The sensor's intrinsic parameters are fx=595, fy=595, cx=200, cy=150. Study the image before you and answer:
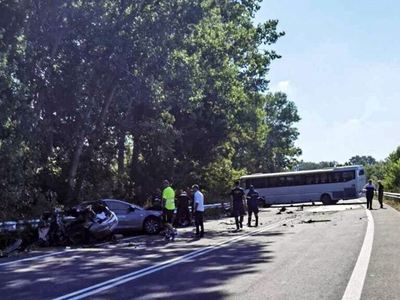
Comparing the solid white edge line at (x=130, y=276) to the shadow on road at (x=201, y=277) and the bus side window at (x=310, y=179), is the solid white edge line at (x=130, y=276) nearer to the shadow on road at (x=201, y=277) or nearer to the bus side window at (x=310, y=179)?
the shadow on road at (x=201, y=277)

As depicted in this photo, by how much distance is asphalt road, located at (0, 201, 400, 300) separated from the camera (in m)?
8.52

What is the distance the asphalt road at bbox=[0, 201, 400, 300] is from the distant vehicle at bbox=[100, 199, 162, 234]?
4495mm

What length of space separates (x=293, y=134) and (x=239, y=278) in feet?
292

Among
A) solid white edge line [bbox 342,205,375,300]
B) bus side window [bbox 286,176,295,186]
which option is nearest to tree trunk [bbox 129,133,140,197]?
bus side window [bbox 286,176,295,186]

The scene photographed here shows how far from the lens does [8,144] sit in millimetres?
21000

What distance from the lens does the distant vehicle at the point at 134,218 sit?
21.2 meters

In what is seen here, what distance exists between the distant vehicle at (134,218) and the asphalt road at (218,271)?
450 cm

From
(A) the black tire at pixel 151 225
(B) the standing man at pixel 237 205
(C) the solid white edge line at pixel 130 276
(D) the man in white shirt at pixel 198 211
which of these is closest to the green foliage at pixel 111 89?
(A) the black tire at pixel 151 225

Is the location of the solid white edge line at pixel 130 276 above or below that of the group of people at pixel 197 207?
below

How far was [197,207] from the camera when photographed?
1983cm

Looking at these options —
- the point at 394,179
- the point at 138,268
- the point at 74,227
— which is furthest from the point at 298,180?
the point at 138,268

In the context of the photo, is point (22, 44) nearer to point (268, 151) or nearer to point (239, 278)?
point (239, 278)

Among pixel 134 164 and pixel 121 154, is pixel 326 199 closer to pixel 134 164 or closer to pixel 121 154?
pixel 134 164

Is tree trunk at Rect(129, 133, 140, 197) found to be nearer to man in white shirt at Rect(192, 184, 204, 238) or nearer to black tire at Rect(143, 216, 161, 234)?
black tire at Rect(143, 216, 161, 234)
